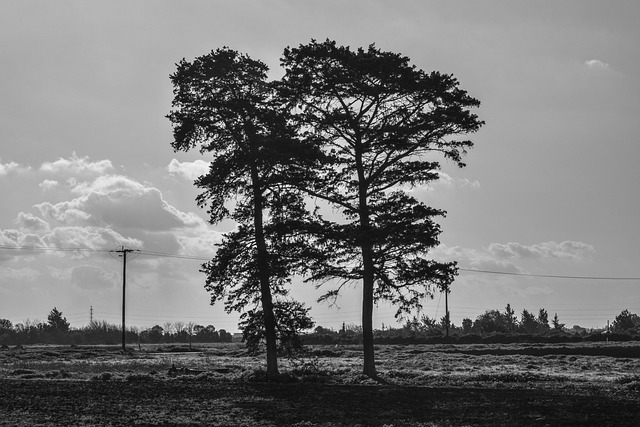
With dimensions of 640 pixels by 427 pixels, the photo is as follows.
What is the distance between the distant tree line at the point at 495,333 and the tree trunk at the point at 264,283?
7.02 metres

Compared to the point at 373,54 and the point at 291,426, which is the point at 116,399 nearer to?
the point at 291,426

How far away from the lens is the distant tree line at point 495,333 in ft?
332

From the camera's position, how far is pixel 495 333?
111 meters

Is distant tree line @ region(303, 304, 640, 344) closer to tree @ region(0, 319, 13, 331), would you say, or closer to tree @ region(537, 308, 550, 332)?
tree @ region(537, 308, 550, 332)

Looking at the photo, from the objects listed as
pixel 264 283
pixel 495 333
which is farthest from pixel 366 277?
pixel 495 333

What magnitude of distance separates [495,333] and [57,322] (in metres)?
112

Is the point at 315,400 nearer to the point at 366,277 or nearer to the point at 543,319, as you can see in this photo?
the point at 366,277

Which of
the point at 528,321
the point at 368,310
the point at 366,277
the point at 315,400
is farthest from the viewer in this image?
the point at 528,321

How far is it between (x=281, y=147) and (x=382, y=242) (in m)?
6.79

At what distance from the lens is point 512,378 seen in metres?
34.1

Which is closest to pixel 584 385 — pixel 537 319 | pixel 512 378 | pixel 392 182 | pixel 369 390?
pixel 512 378

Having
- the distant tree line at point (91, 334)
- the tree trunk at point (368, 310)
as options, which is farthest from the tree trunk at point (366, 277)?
the distant tree line at point (91, 334)

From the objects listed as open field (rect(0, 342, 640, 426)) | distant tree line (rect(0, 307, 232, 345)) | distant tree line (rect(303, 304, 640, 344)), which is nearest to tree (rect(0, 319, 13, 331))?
distant tree line (rect(0, 307, 232, 345))

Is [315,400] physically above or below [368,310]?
below
